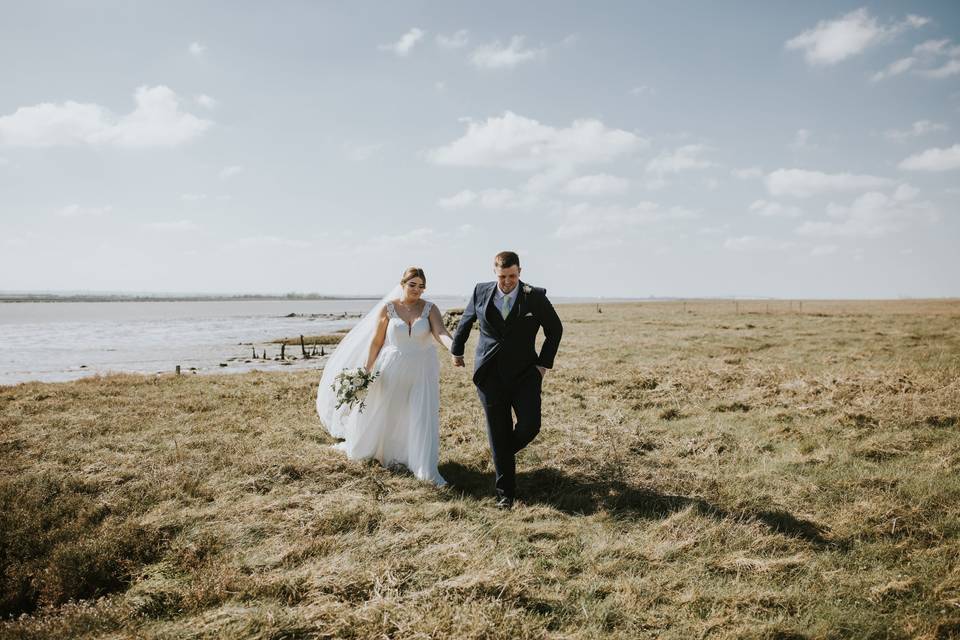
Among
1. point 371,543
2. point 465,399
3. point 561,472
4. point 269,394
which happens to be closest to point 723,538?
point 561,472

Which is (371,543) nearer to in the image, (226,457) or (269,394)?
(226,457)

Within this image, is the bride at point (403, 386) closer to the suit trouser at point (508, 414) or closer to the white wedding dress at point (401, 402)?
the white wedding dress at point (401, 402)

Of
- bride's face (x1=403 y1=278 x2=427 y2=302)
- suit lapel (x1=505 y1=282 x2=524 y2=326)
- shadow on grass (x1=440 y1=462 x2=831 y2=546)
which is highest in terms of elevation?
bride's face (x1=403 y1=278 x2=427 y2=302)

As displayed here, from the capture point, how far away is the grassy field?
13.0 feet

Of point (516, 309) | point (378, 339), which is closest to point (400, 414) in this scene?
point (378, 339)

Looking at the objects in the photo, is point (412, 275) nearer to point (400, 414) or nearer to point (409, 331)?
point (409, 331)

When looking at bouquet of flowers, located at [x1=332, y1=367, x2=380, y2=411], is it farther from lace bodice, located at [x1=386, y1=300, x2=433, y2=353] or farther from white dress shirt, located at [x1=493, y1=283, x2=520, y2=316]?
white dress shirt, located at [x1=493, y1=283, x2=520, y2=316]

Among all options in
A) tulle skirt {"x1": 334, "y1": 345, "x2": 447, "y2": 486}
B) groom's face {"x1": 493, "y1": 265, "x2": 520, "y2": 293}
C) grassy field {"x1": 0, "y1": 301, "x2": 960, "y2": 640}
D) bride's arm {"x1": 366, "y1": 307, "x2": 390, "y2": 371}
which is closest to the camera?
grassy field {"x1": 0, "y1": 301, "x2": 960, "y2": 640}

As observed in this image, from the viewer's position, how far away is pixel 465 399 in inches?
489

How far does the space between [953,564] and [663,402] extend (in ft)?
22.5

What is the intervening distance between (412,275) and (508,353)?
2.07 metres

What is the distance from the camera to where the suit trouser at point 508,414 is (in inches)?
238

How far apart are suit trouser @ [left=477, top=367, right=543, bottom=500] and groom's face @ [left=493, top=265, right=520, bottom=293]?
0.97 metres

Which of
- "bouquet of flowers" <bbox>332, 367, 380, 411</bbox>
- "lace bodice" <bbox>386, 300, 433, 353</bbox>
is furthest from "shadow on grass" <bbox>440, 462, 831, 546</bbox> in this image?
"lace bodice" <bbox>386, 300, 433, 353</bbox>
